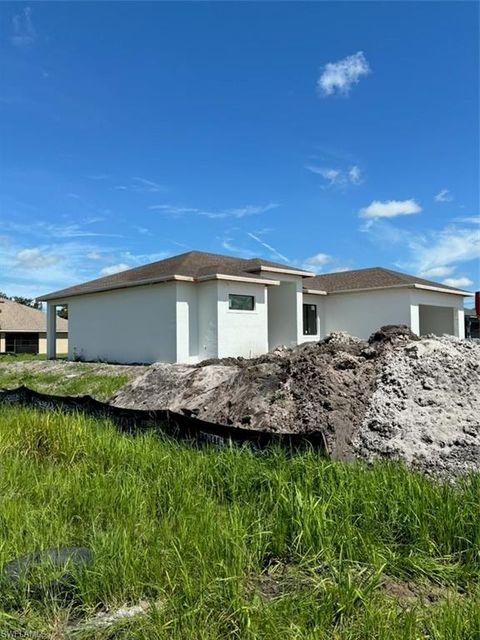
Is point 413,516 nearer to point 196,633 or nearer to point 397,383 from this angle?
point 196,633

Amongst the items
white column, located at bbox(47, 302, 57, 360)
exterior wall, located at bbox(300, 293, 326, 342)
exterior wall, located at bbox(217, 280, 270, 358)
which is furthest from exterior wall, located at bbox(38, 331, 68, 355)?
exterior wall, located at bbox(217, 280, 270, 358)

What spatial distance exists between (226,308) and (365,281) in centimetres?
1006

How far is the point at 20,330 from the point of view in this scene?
40.0 m

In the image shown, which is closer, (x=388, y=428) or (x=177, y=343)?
(x=388, y=428)

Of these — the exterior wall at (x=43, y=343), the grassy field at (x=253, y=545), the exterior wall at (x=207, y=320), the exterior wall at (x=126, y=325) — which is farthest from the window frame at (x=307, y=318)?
the exterior wall at (x=43, y=343)

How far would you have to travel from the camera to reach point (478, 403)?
250 inches

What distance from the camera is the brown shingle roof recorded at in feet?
81.7

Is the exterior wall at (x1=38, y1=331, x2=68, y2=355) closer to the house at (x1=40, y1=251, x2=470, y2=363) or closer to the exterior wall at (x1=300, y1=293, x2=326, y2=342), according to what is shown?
the house at (x1=40, y1=251, x2=470, y2=363)

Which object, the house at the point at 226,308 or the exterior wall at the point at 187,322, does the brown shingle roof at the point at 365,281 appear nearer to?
the house at the point at 226,308

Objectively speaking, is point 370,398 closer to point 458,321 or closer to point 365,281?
point 365,281

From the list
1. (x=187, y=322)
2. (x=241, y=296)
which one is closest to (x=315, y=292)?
(x=241, y=296)

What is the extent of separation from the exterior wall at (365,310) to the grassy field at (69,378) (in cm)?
1208

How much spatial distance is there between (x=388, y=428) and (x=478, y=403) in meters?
1.23

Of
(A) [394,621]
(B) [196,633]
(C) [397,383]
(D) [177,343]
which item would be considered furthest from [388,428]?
(D) [177,343]
